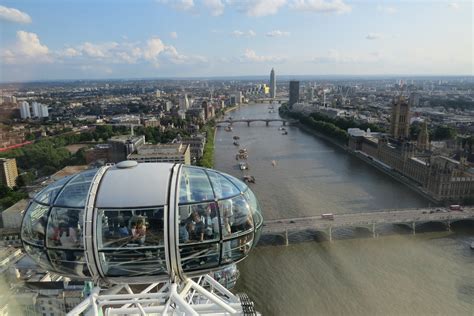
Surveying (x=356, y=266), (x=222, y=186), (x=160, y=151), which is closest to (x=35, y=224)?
(x=222, y=186)

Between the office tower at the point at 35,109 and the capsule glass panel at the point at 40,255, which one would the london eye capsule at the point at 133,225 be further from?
the office tower at the point at 35,109

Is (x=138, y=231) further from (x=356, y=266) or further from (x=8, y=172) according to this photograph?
(x=8, y=172)

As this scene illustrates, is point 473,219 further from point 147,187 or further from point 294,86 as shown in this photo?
point 294,86

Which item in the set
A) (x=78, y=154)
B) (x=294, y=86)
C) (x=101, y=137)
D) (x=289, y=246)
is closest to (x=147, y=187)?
(x=289, y=246)

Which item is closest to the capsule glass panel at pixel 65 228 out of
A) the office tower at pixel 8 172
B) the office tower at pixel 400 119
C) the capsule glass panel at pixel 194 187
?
the capsule glass panel at pixel 194 187

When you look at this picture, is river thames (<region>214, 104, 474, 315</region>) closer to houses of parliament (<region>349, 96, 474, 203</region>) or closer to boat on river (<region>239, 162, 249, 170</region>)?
houses of parliament (<region>349, 96, 474, 203</region>)

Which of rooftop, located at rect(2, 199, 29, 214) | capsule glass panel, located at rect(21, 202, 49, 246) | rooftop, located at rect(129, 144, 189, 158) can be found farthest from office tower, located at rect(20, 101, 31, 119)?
capsule glass panel, located at rect(21, 202, 49, 246)
